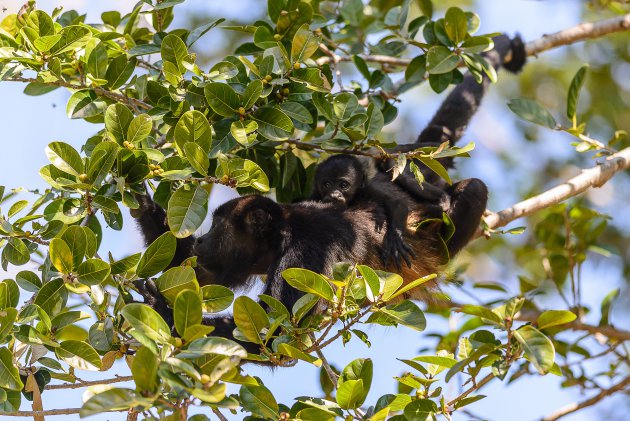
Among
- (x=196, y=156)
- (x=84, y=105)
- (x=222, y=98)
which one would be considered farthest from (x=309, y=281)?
(x=84, y=105)

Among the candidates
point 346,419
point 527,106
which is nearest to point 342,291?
point 346,419

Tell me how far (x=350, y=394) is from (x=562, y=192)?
2596mm

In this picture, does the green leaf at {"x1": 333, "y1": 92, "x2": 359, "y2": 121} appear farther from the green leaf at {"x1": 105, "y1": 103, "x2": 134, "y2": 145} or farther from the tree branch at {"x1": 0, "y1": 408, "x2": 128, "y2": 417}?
the tree branch at {"x1": 0, "y1": 408, "x2": 128, "y2": 417}

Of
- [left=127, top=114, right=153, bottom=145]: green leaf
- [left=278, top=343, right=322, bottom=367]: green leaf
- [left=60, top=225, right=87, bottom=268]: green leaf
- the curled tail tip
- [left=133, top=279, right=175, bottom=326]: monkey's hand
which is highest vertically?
the curled tail tip

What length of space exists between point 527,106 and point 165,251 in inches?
114

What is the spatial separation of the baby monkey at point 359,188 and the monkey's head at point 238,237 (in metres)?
0.45

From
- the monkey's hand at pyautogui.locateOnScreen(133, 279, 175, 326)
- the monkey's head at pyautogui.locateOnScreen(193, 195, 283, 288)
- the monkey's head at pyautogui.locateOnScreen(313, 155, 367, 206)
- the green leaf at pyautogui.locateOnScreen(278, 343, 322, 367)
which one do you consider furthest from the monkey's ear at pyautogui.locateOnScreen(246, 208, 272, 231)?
the green leaf at pyautogui.locateOnScreen(278, 343, 322, 367)

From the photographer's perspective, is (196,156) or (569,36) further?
(569,36)

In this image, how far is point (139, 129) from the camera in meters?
3.19

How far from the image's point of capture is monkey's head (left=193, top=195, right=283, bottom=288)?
4570 mm

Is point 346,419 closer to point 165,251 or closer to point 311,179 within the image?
point 165,251

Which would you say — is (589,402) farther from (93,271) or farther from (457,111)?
(93,271)

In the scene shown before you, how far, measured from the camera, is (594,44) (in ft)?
34.6

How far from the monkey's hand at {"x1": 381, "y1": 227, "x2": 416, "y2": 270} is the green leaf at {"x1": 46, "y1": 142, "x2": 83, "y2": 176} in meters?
1.90
